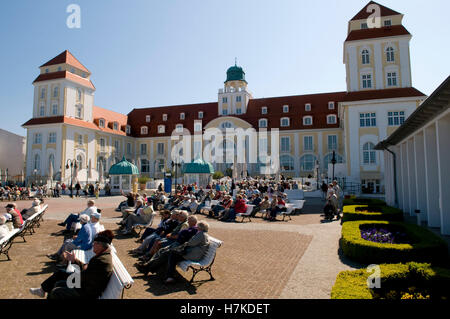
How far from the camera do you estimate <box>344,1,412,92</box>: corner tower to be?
30703 mm

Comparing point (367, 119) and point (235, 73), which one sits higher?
point (235, 73)

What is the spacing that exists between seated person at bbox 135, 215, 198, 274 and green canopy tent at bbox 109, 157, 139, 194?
87.7 feet

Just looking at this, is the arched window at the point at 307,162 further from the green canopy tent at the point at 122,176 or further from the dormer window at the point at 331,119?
the green canopy tent at the point at 122,176

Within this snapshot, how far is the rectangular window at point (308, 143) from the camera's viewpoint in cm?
4669

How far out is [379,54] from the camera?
102 ft

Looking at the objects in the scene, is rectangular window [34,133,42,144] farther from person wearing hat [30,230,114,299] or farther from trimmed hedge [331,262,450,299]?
trimmed hedge [331,262,450,299]

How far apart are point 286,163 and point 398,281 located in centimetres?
4339

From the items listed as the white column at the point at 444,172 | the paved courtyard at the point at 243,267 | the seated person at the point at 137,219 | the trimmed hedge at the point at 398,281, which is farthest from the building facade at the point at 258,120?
the trimmed hedge at the point at 398,281

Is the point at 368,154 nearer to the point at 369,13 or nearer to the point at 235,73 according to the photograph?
the point at 369,13

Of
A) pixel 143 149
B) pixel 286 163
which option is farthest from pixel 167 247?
pixel 143 149

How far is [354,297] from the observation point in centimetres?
386

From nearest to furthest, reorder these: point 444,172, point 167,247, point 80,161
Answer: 1. point 167,247
2. point 444,172
3. point 80,161

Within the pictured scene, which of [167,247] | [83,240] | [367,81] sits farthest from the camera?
[367,81]
